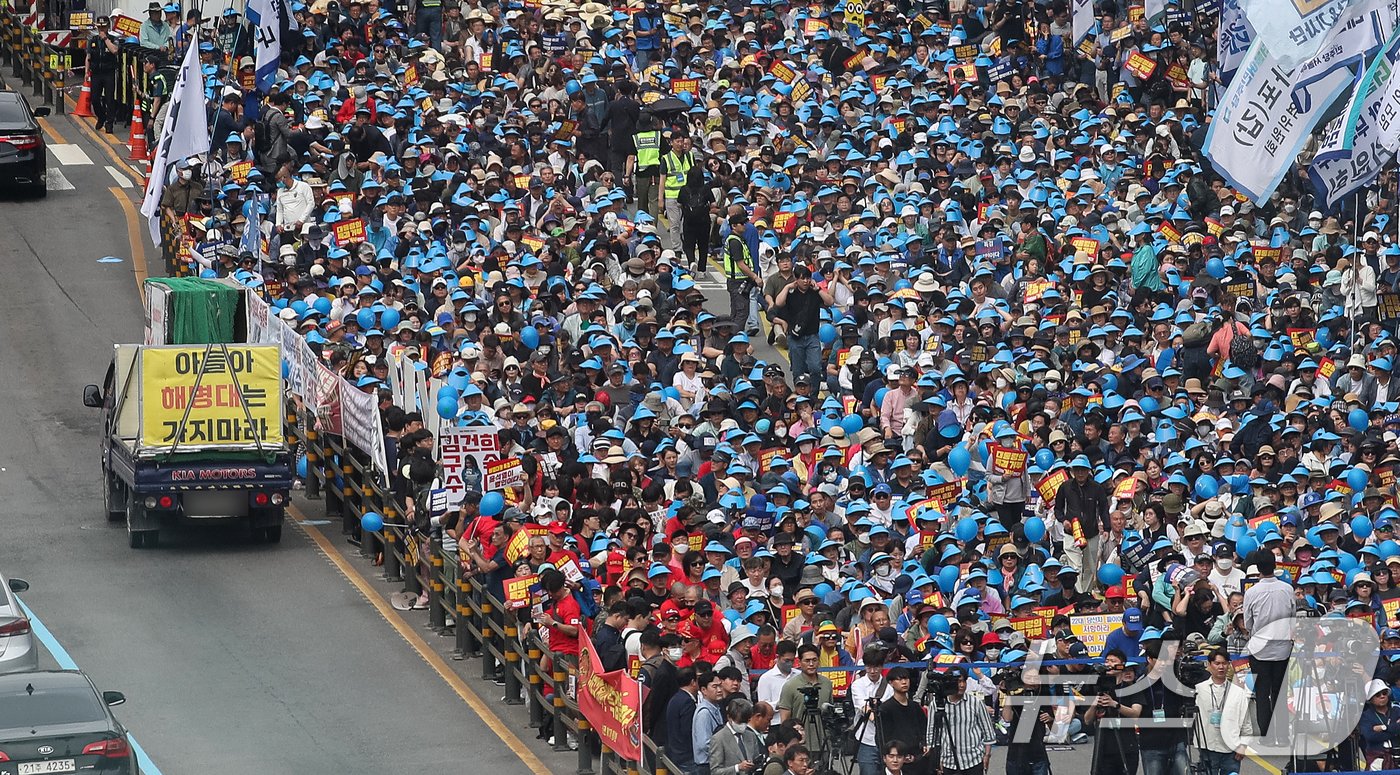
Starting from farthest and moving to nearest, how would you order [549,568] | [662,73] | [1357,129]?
1. [662,73]
2. [1357,129]
3. [549,568]

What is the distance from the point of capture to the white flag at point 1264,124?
29516mm

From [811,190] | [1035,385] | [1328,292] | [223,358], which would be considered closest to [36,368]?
[223,358]

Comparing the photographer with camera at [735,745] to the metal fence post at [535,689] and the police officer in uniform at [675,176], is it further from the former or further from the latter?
the police officer in uniform at [675,176]

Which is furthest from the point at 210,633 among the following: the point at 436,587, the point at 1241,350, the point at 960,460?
the point at 1241,350

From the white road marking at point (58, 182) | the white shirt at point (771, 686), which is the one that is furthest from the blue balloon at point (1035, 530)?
the white road marking at point (58, 182)

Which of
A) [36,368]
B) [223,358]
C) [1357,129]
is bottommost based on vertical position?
[36,368]

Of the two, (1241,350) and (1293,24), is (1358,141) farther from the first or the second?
(1241,350)

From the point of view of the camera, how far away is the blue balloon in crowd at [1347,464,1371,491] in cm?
2530

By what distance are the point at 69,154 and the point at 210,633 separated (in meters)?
23.3

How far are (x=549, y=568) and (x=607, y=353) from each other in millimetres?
6651

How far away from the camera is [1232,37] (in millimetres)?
33812

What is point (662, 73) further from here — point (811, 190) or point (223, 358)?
point (223, 358)

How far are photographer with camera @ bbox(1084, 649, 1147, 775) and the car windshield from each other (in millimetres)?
7693

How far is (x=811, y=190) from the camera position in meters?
35.2
